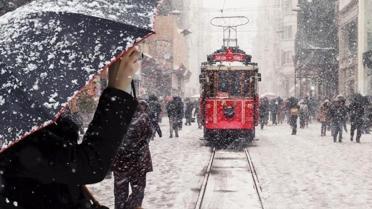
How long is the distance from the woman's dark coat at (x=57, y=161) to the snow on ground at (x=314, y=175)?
22.5 feet

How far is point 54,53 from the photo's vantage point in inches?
78.9

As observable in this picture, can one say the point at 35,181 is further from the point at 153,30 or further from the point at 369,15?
the point at 369,15

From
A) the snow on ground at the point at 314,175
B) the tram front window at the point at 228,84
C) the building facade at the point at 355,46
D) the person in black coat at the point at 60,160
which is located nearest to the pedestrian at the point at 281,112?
the building facade at the point at 355,46

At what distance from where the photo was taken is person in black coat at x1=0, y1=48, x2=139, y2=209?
1.84m

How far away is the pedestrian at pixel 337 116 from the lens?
2116 centimetres

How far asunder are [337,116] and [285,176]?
9929 mm

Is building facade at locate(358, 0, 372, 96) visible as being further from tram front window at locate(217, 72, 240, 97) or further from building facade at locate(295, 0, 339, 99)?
tram front window at locate(217, 72, 240, 97)

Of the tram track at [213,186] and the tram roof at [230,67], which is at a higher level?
the tram roof at [230,67]

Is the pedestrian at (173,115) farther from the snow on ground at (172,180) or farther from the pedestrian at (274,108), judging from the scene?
the pedestrian at (274,108)

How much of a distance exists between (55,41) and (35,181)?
47cm

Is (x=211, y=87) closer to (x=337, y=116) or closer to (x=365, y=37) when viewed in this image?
(x=337, y=116)

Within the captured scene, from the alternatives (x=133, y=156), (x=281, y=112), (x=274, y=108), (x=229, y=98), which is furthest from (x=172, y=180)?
(x=281, y=112)

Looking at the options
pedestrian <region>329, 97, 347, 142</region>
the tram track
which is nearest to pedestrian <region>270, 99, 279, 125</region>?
pedestrian <region>329, 97, 347, 142</region>

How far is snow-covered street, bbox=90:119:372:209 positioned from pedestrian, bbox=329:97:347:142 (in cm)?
174
